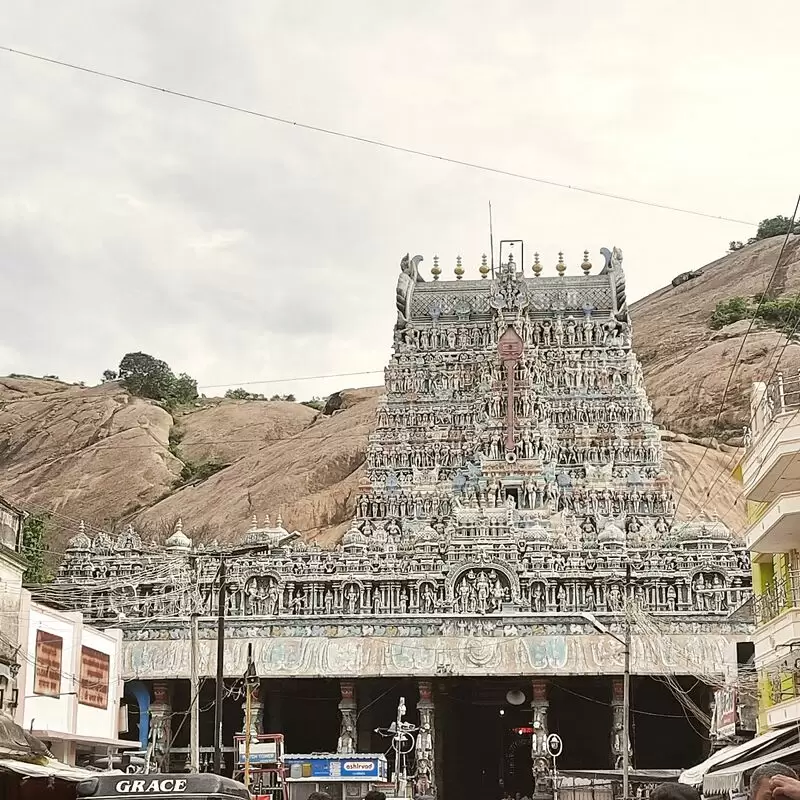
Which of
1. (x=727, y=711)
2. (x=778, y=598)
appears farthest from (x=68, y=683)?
(x=727, y=711)

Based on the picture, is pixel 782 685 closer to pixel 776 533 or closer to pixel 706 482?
pixel 776 533

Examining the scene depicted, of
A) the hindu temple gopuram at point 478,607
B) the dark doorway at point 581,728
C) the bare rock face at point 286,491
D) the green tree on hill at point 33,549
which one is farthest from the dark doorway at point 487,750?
the bare rock face at point 286,491

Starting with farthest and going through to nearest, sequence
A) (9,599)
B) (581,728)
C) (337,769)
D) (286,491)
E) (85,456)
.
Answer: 1. (85,456)
2. (286,491)
3. (581,728)
4. (337,769)
5. (9,599)

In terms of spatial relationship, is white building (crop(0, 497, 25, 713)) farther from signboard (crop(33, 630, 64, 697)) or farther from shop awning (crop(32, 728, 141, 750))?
shop awning (crop(32, 728, 141, 750))

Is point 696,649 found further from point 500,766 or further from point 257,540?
point 257,540

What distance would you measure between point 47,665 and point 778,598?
17.4 metres

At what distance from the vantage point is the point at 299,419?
110 metres

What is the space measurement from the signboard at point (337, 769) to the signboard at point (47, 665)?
8578mm

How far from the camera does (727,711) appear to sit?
37.1 m

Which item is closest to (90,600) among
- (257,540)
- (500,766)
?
(257,540)

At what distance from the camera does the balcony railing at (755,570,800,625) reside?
2600cm

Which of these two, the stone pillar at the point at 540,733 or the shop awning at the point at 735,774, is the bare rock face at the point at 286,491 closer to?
the stone pillar at the point at 540,733

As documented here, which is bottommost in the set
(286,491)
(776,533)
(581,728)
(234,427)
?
(581,728)

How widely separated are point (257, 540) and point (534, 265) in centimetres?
3162
